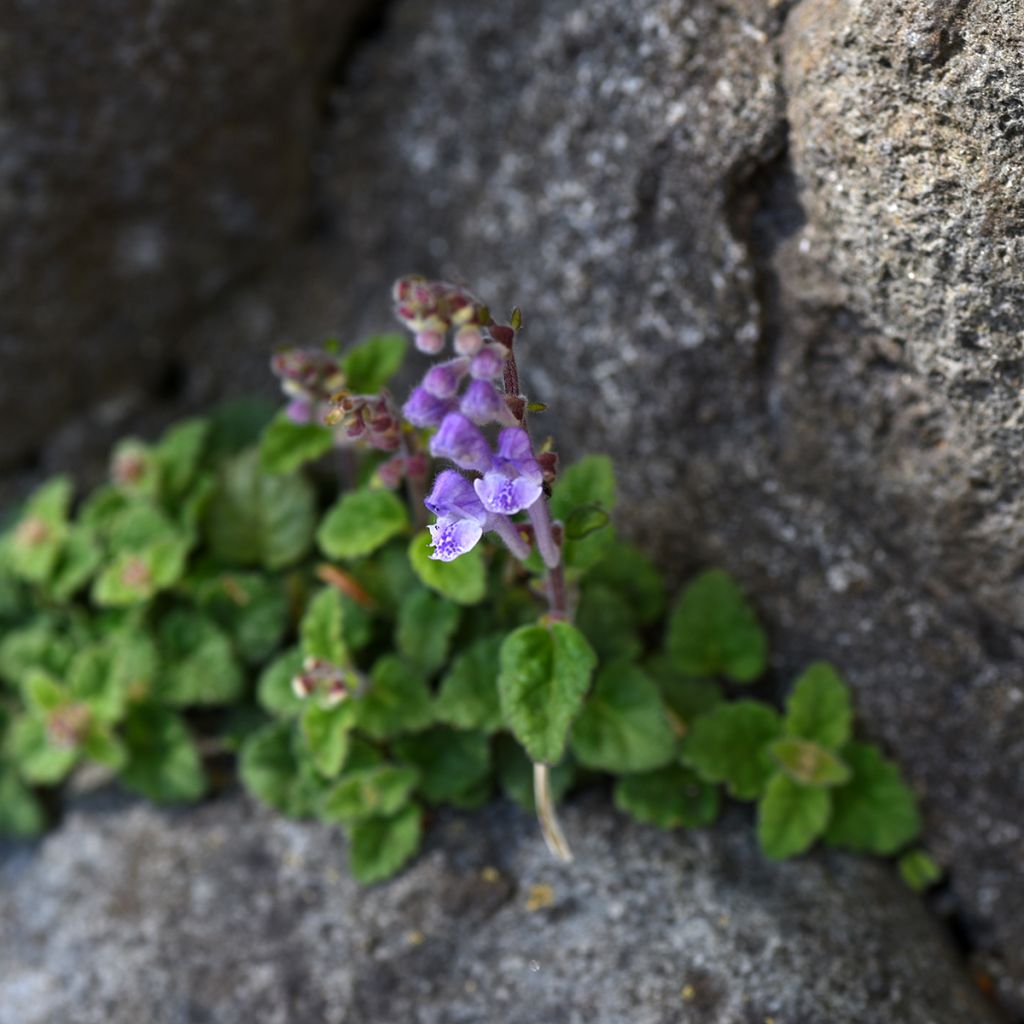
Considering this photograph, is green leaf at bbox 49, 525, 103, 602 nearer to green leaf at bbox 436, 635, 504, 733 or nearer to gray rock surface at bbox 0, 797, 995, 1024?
gray rock surface at bbox 0, 797, 995, 1024

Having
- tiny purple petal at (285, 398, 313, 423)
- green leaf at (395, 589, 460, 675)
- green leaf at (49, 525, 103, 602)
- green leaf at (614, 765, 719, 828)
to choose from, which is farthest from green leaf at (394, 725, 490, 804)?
green leaf at (49, 525, 103, 602)

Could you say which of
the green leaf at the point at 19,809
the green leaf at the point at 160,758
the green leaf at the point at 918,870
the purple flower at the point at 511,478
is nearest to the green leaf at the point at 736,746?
the green leaf at the point at 918,870

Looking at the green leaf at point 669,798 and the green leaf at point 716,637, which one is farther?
the green leaf at point 716,637

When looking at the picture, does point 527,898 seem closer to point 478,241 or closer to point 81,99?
point 478,241

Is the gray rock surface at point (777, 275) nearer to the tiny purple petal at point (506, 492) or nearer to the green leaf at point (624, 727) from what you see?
the green leaf at point (624, 727)

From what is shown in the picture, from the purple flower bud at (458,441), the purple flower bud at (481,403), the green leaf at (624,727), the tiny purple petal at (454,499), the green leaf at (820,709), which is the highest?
the purple flower bud at (481,403)

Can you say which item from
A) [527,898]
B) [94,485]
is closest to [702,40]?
[527,898]

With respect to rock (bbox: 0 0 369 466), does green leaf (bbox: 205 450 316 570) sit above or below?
below
